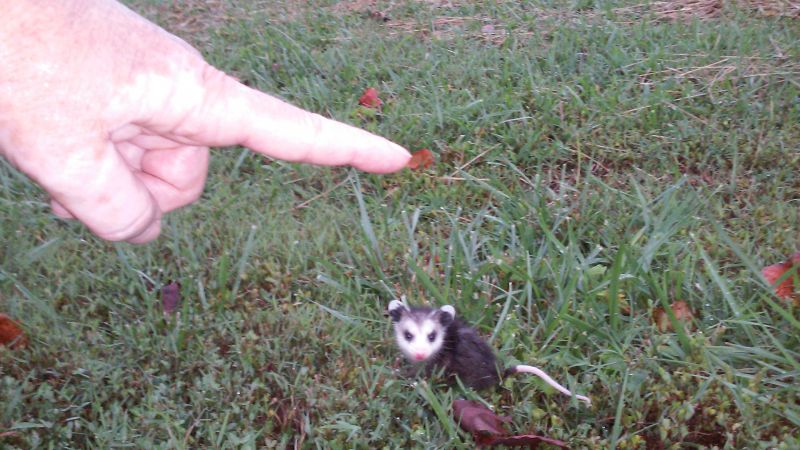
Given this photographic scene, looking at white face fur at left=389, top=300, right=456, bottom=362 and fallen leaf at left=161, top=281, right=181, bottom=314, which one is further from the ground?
white face fur at left=389, top=300, right=456, bottom=362

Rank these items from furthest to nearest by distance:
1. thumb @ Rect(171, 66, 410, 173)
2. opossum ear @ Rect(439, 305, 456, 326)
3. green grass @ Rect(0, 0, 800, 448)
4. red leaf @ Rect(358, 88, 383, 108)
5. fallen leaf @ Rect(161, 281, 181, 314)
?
1. red leaf @ Rect(358, 88, 383, 108)
2. fallen leaf @ Rect(161, 281, 181, 314)
3. opossum ear @ Rect(439, 305, 456, 326)
4. green grass @ Rect(0, 0, 800, 448)
5. thumb @ Rect(171, 66, 410, 173)

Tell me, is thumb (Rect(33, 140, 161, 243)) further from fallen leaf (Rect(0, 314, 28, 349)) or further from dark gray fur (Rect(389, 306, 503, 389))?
dark gray fur (Rect(389, 306, 503, 389))

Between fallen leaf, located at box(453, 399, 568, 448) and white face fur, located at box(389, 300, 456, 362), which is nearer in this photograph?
fallen leaf, located at box(453, 399, 568, 448)

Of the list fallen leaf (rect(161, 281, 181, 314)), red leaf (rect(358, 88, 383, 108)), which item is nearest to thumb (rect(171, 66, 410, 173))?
fallen leaf (rect(161, 281, 181, 314))

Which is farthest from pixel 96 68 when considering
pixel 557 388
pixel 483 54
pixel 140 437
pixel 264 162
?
pixel 483 54

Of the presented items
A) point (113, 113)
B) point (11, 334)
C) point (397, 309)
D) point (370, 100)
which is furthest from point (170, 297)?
point (370, 100)

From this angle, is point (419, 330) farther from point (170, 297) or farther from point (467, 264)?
point (170, 297)
